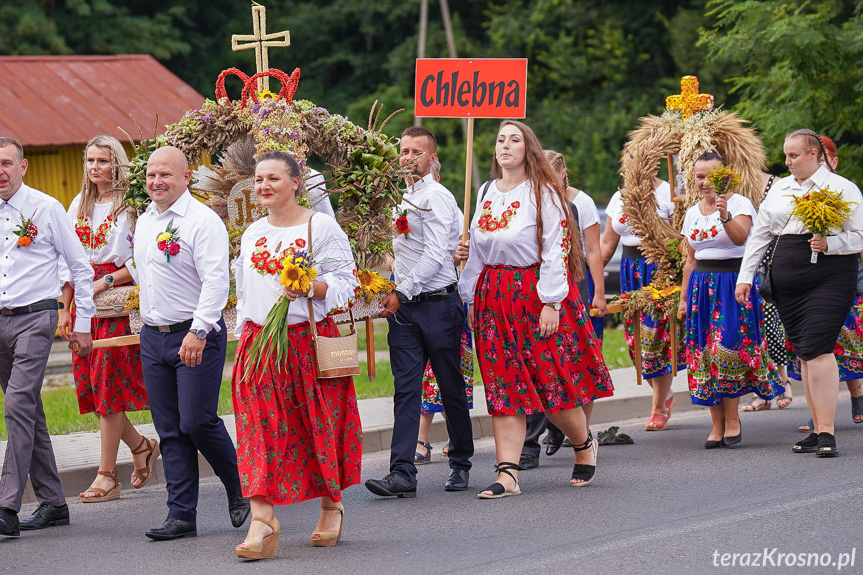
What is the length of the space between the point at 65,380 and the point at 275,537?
9549 millimetres

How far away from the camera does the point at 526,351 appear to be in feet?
23.9

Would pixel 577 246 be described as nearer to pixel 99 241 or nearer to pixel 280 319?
pixel 280 319

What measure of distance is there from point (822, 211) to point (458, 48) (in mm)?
25785

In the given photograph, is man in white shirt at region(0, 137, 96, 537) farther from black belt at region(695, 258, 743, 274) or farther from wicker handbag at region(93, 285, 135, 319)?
black belt at region(695, 258, 743, 274)

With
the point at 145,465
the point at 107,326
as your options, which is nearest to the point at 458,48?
the point at 145,465

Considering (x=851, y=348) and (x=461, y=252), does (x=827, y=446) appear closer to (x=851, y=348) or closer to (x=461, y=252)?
(x=851, y=348)

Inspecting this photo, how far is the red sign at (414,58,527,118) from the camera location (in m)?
8.30

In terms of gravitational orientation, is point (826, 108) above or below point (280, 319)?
above

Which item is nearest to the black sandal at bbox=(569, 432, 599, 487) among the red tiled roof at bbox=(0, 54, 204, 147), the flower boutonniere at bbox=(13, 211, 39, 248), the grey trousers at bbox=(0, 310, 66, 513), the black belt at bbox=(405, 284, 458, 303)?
the black belt at bbox=(405, 284, 458, 303)

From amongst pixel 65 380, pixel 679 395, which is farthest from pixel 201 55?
pixel 679 395

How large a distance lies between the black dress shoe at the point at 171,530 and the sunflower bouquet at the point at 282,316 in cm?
104

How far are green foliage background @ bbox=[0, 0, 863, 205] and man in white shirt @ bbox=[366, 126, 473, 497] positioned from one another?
17308 mm

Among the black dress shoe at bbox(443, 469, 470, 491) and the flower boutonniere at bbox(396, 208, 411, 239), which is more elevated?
the flower boutonniere at bbox(396, 208, 411, 239)

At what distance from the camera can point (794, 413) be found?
10383 millimetres
